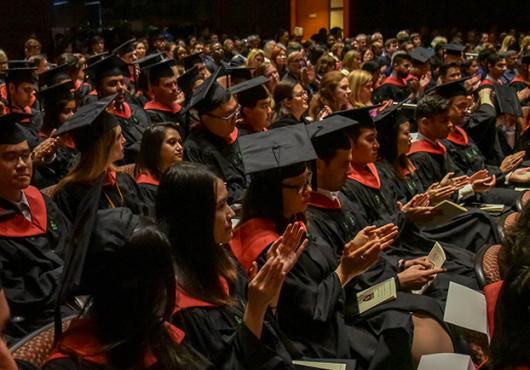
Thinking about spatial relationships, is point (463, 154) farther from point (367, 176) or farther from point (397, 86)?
point (397, 86)

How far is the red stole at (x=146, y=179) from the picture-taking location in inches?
163

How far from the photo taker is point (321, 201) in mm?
Result: 3506

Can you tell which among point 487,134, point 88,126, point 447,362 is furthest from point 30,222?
point 487,134

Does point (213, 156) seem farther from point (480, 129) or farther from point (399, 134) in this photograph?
point (480, 129)

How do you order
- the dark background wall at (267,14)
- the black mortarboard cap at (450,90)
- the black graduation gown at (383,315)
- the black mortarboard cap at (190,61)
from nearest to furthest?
the black graduation gown at (383,315) → the black mortarboard cap at (450,90) → the black mortarboard cap at (190,61) → the dark background wall at (267,14)

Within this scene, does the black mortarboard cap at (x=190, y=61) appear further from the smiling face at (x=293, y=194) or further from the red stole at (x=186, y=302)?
the red stole at (x=186, y=302)

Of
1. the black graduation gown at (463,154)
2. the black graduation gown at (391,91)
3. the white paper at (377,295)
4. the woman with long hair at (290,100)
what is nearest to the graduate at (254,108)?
the woman with long hair at (290,100)

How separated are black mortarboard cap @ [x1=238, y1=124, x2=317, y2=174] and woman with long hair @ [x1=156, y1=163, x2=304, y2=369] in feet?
1.48

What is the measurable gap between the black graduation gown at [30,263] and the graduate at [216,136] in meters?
1.68

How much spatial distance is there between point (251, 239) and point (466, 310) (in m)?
0.97

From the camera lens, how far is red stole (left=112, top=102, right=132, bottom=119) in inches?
237

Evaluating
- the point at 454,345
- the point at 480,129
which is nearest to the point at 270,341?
the point at 454,345

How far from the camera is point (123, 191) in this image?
402cm

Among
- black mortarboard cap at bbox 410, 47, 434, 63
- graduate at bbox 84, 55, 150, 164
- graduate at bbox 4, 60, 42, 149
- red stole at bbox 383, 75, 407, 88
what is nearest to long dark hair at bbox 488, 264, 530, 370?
graduate at bbox 84, 55, 150, 164
